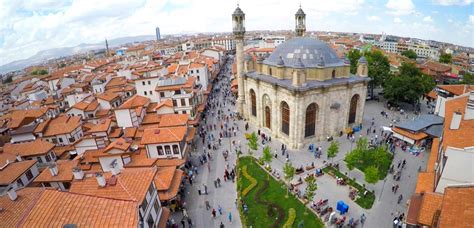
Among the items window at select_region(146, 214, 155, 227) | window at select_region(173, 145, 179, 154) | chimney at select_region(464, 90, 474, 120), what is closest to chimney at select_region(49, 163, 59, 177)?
window at select_region(173, 145, 179, 154)

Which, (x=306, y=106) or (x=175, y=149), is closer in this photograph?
(x=175, y=149)

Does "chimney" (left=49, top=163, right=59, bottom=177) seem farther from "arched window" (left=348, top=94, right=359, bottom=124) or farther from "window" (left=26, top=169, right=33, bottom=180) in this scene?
"arched window" (left=348, top=94, right=359, bottom=124)

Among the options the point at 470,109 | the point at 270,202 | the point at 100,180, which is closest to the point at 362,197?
the point at 270,202

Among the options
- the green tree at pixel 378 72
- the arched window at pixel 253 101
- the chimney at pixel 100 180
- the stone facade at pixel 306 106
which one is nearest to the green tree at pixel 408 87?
the green tree at pixel 378 72

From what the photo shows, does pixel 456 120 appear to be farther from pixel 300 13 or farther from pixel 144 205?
pixel 300 13

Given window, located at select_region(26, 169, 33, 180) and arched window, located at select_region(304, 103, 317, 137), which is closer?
window, located at select_region(26, 169, 33, 180)
